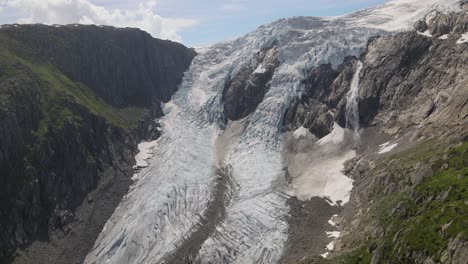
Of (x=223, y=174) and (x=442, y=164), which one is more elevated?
(x=442, y=164)

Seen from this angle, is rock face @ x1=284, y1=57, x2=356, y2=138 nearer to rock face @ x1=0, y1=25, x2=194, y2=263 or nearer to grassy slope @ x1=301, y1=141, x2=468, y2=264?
grassy slope @ x1=301, y1=141, x2=468, y2=264

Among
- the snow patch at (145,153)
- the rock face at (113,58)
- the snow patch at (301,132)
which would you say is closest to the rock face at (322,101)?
the snow patch at (301,132)

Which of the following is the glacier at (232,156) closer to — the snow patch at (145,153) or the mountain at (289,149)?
the mountain at (289,149)

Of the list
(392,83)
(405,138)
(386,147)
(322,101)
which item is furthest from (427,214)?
(322,101)

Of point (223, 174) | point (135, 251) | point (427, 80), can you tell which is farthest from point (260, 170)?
point (427, 80)

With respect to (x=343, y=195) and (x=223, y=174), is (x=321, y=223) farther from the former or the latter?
(x=223, y=174)

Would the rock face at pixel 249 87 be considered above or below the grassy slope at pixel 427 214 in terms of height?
above
